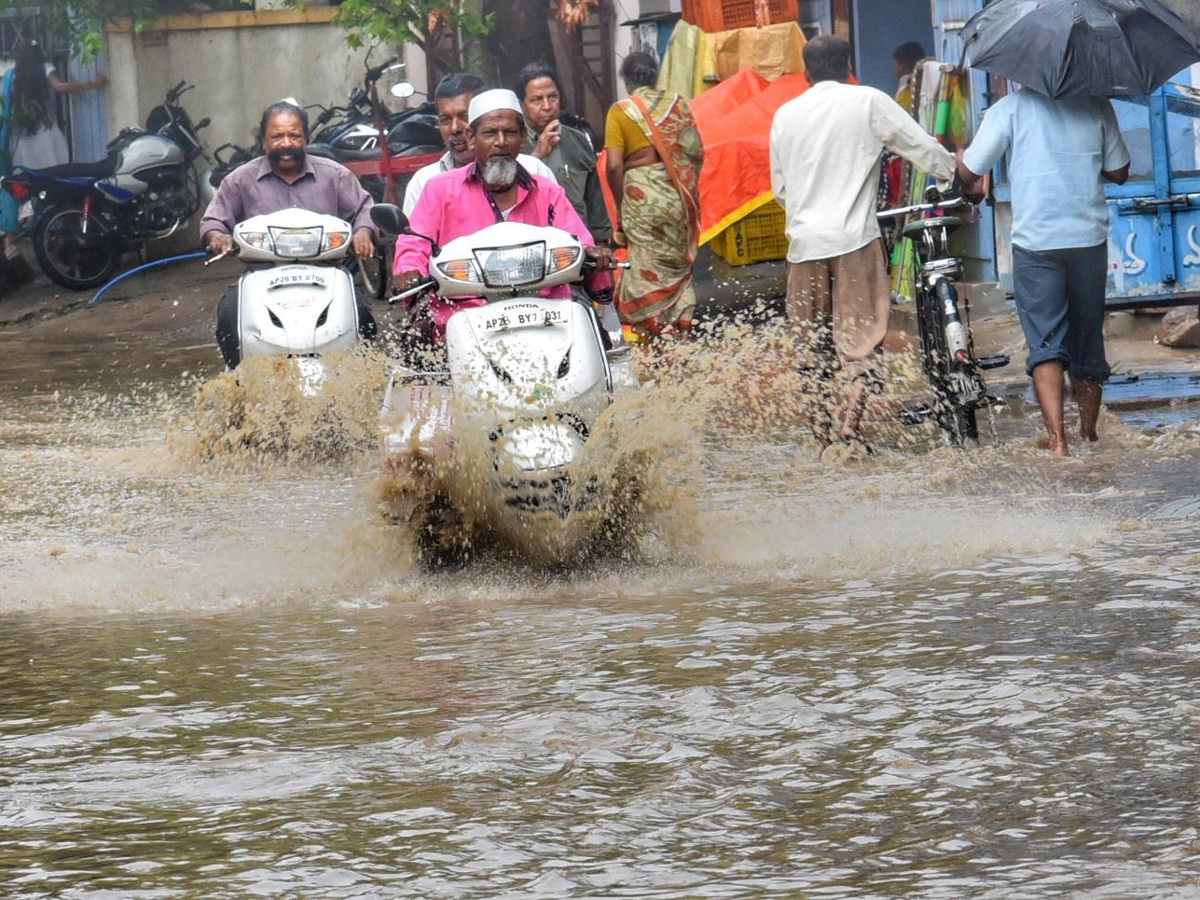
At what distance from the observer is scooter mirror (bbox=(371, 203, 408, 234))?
6133 mm

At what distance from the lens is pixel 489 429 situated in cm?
565

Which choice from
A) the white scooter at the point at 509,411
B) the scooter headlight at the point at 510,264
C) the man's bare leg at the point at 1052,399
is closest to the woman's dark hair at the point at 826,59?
the man's bare leg at the point at 1052,399

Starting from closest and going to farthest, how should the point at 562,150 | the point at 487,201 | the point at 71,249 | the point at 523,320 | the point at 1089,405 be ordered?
the point at 523,320 < the point at 487,201 < the point at 1089,405 < the point at 562,150 < the point at 71,249

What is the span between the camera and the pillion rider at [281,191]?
30.1 ft

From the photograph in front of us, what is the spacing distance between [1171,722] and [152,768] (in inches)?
78.9

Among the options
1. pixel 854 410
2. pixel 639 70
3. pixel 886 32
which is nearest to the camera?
pixel 854 410

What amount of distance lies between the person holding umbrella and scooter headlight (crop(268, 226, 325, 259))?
2815 millimetres

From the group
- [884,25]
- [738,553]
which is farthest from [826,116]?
[884,25]

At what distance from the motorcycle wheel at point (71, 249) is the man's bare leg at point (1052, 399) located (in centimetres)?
1362

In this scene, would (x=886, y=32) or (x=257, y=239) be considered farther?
(x=886, y=32)

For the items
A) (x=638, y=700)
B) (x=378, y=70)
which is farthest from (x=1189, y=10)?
(x=378, y=70)

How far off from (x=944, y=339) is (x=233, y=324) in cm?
316

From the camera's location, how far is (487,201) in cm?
667

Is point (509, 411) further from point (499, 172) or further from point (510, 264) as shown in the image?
point (499, 172)
